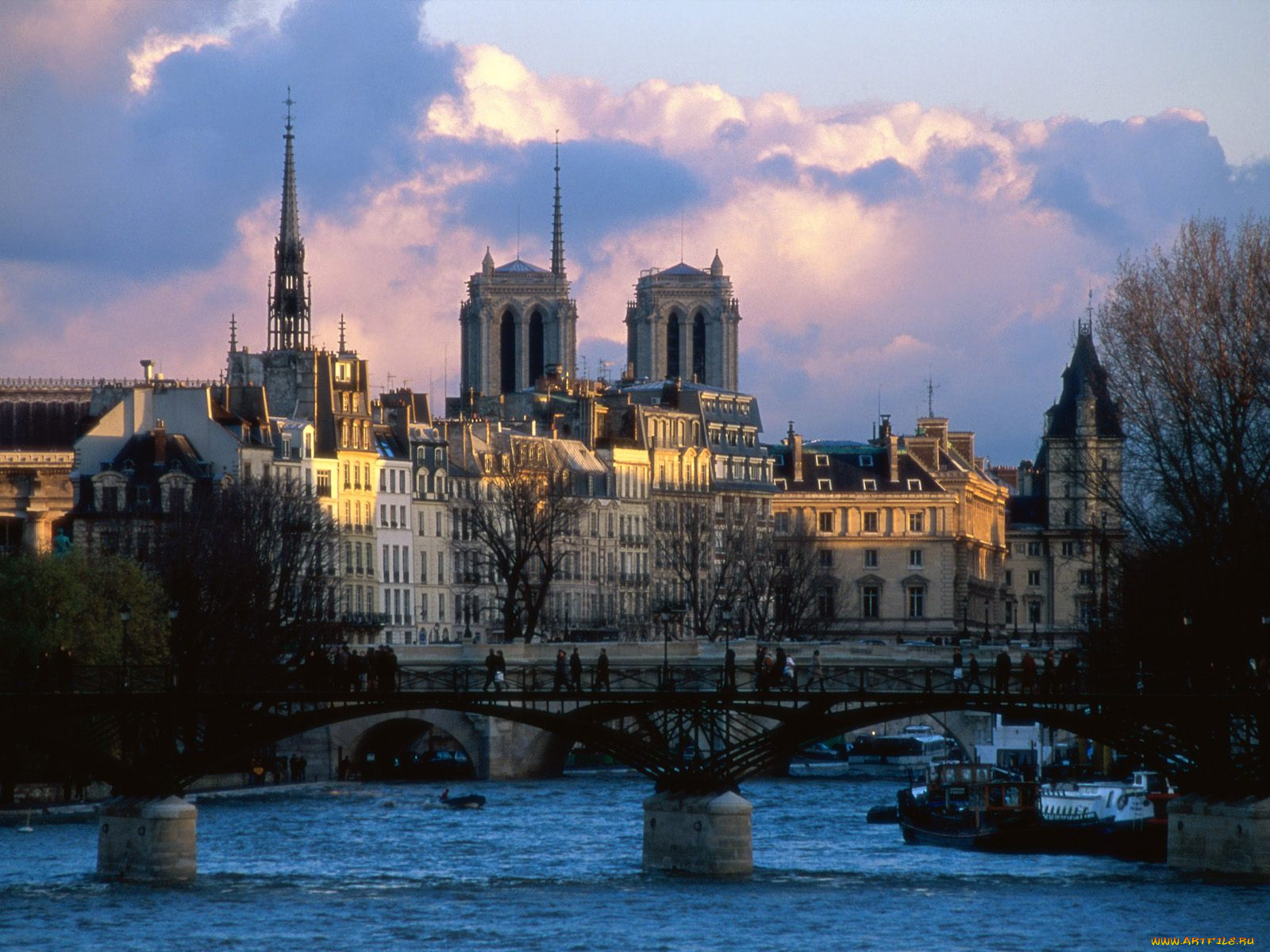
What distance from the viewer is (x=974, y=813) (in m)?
87.9

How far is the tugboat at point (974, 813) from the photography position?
86312mm

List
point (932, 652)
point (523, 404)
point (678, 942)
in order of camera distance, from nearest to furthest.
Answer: point (678, 942) < point (932, 652) < point (523, 404)

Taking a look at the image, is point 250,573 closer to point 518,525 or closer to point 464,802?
point 464,802

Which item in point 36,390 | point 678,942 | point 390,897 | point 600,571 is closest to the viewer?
point 678,942

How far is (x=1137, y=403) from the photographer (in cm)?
8344

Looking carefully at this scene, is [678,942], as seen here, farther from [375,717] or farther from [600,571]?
[600,571]

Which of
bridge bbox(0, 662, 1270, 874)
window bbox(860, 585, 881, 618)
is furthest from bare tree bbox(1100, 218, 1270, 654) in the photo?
window bbox(860, 585, 881, 618)

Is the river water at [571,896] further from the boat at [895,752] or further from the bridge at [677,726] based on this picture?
the boat at [895,752]

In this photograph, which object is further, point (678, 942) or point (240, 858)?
point (240, 858)

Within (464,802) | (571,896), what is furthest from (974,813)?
(464,802)

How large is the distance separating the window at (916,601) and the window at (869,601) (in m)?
1.57

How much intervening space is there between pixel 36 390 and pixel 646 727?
79.3 metres

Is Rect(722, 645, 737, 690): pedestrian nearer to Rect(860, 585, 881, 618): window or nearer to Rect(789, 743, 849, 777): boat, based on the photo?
Rect(789, 743, 849, 777): boat

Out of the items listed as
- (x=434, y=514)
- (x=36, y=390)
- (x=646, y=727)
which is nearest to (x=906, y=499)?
(x=434, y=514)
